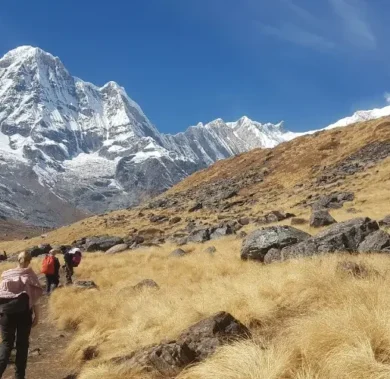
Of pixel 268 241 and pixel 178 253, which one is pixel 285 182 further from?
pixel 268 241

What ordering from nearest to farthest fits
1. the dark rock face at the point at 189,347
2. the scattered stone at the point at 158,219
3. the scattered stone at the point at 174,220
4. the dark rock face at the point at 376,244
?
the dark rock face at the point at 189,347 → the dark rock face at the point at 376,244 → the scattered stone at the point at 174,220 → the scattered stone at the point at 158,219

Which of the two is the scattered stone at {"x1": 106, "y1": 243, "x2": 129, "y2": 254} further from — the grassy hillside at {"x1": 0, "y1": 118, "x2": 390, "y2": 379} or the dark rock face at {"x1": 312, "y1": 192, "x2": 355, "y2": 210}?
the dark rock face at {"x1": 312, "y1": 192, "x2": 355, "y2": 210}

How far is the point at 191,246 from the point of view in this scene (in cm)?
2834

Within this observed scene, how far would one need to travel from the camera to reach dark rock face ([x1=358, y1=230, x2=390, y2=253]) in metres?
14.3

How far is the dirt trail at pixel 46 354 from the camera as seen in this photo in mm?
9602

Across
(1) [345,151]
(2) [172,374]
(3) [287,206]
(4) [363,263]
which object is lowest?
(2) [172,374]

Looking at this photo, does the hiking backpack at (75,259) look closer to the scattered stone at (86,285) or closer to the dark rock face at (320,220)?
the scattered stone at (86,285)

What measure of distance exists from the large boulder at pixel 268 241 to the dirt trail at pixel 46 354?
318 inches

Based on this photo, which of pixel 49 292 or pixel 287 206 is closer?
pixel 49 292

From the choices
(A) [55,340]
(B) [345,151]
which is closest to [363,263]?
(A) [55,340]

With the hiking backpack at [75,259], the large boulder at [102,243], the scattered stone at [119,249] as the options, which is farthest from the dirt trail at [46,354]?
the large boulder at [102,243]

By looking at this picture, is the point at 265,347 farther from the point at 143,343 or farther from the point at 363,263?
the point at 363,263

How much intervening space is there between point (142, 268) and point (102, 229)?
40.3 metres

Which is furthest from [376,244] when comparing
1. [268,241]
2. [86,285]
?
[86,285]
